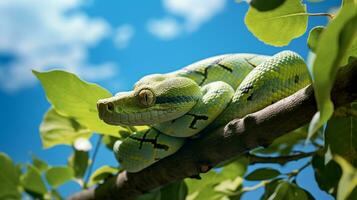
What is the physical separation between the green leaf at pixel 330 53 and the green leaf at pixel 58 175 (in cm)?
114

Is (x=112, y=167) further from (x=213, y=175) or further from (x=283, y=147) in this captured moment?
(x=283, y=147)

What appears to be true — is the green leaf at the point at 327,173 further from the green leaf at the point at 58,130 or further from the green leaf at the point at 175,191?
the green leaf at the point at 58,130

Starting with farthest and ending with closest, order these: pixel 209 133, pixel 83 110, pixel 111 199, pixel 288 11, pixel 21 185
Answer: pixel 21 185, pixel 111 199, pixel 83 110, pixel 209 133, pixel 288 11

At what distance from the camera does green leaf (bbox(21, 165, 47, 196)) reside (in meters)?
1.27

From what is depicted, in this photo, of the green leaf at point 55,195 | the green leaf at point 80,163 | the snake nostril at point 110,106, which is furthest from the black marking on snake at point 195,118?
the green leaf at point 55,195

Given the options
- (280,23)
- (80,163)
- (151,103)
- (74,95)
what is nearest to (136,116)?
(151,103)

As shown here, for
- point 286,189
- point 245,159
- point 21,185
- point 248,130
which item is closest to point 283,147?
point 245,159

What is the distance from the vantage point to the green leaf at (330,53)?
32 centimetres

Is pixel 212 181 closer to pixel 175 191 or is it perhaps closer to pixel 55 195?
pixel 175 191

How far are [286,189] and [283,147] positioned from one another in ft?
1.52

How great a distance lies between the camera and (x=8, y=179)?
4.40 ft

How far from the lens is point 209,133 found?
0.77 m

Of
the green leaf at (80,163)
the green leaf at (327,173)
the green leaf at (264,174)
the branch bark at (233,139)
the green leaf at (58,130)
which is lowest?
the green leaf at (327,173)

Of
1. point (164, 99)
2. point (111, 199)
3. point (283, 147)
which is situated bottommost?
point (283, 147)
